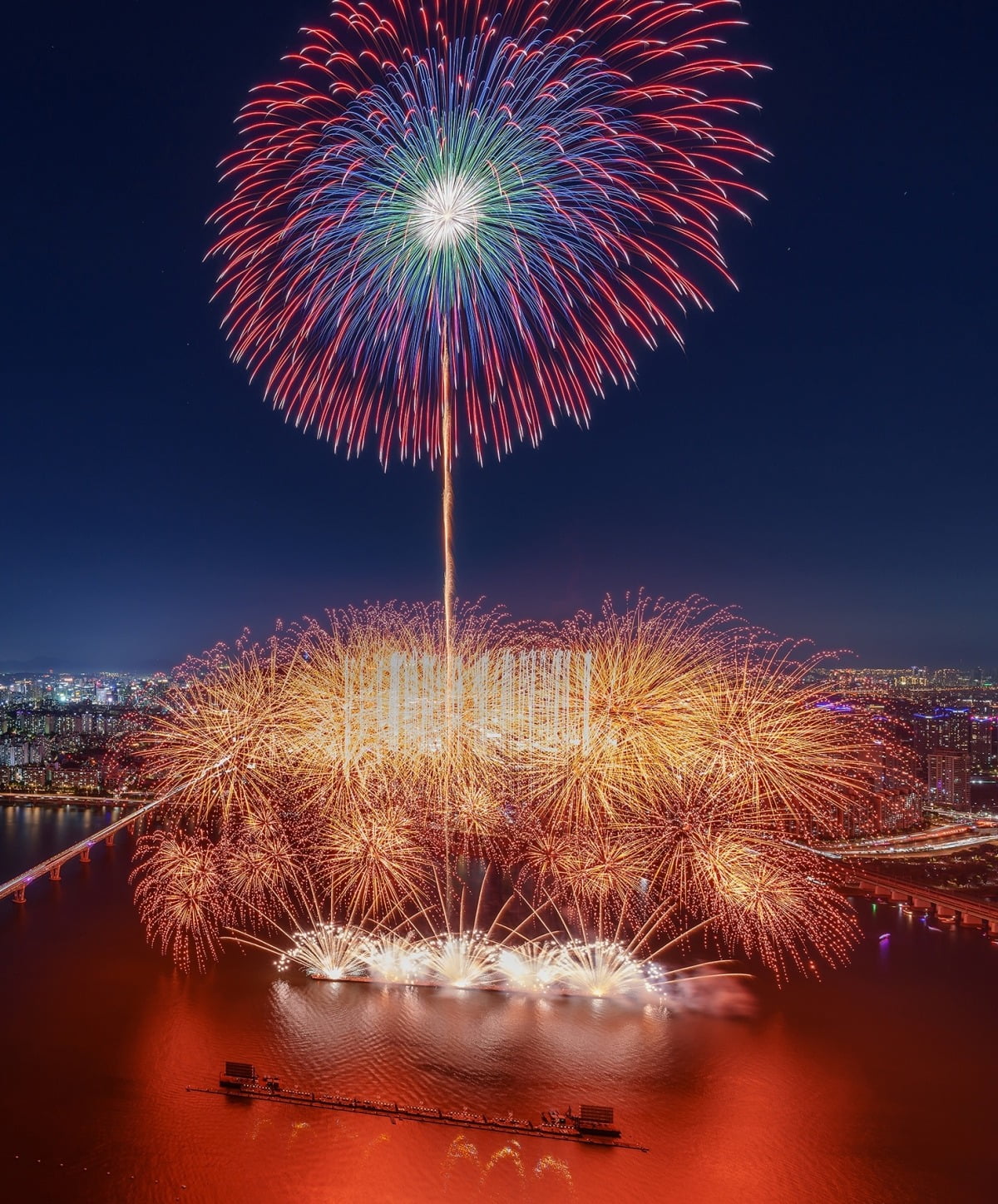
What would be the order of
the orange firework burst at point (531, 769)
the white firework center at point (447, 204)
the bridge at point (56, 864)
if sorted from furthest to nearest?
the bridge at point (56, 864) < the orange firework burst at point (531, 769) < the white firework center at point (447, 204)

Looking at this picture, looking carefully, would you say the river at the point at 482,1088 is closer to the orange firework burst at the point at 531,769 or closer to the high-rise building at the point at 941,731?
the orange firework burst at the point at 531,769

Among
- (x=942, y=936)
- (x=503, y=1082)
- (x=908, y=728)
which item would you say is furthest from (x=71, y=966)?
(x=908, y=728)

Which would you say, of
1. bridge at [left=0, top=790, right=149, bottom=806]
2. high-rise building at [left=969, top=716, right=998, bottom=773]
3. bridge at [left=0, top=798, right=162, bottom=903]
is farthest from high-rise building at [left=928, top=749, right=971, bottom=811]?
bridge at [left=0, top=790, right=149, bottom=806]

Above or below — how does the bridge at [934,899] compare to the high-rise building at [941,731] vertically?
below

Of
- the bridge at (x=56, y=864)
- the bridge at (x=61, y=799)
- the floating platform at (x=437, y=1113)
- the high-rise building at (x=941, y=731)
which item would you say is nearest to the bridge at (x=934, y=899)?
the floating platform at (x=437, y=1113)

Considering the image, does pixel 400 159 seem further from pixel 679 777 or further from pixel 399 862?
pixel 399 862

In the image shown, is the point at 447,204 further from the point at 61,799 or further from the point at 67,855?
the point at 61,799

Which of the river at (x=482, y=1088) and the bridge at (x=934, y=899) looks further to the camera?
the bridge at (x=934, y=899)
